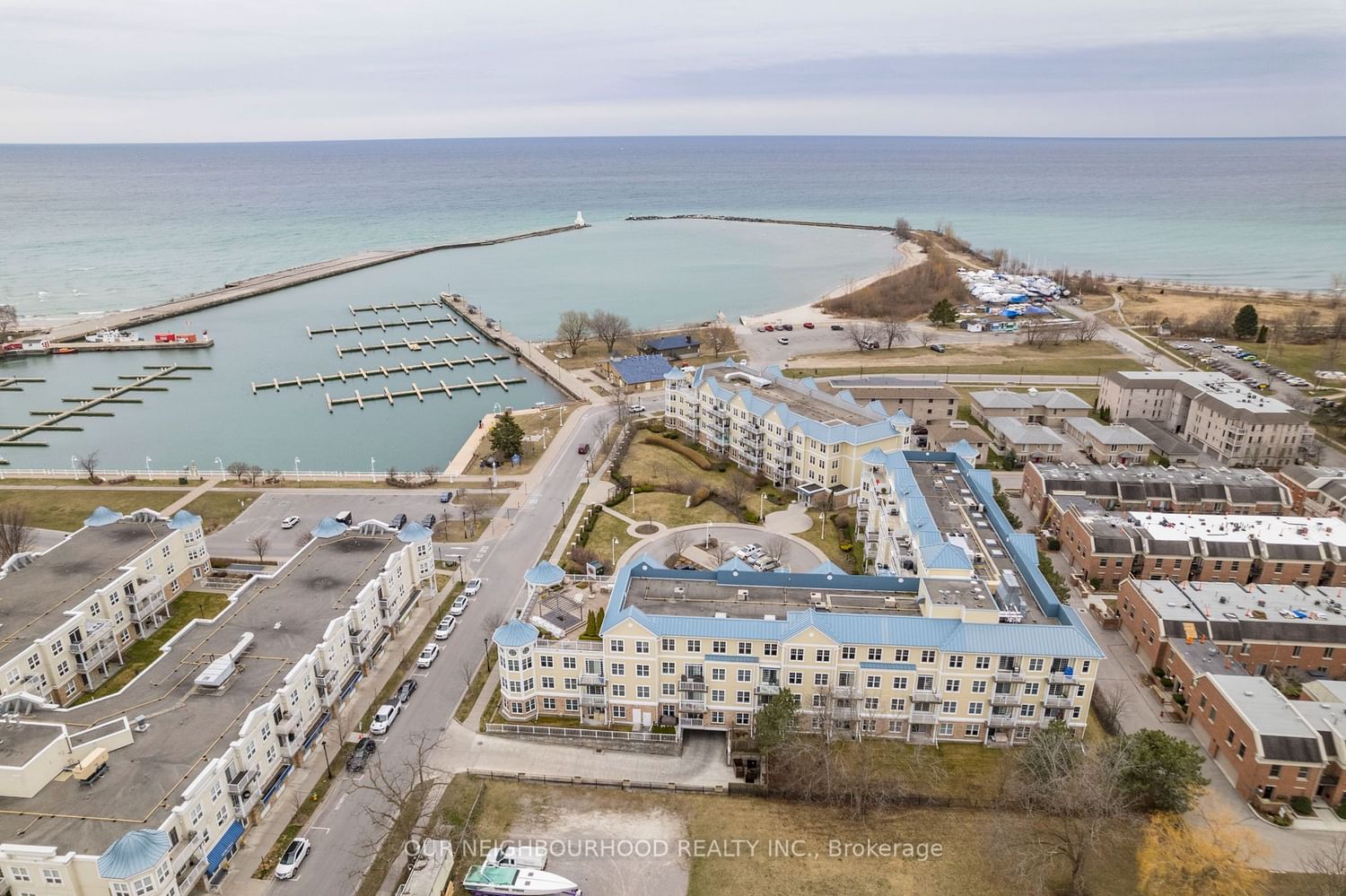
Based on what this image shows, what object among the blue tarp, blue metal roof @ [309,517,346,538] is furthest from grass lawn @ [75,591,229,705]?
the blue tarp

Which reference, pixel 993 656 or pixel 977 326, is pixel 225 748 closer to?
pixel 993 656

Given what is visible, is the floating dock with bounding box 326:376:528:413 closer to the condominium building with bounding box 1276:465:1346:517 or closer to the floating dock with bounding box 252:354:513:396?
the floating dock with bounding box 252:354:513:396

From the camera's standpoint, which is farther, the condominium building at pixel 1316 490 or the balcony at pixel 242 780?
the condominium building at pixel 1316 490

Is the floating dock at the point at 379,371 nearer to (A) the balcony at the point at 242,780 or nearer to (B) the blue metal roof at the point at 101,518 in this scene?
(B) the blue metal roof at the point at 101,518

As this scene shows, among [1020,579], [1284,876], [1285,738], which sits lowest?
[1284,876]

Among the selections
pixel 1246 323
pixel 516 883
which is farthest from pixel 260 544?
pixel 1246 323

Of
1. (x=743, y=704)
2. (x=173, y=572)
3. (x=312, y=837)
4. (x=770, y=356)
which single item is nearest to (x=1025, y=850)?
(x=743, y=704)

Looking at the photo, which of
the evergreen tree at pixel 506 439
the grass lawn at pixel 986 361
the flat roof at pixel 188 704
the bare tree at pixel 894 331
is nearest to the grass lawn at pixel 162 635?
the flat roof at pixel 188 704
